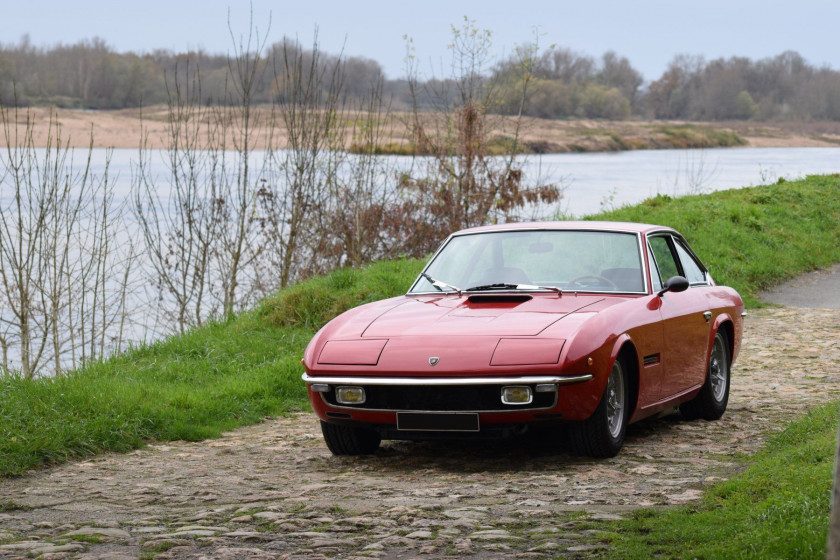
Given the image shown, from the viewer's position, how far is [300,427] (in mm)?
8477

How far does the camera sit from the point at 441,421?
600 centimetres

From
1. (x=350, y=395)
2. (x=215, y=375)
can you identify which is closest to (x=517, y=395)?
(x=350, y=395)

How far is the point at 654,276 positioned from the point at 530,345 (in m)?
1.76

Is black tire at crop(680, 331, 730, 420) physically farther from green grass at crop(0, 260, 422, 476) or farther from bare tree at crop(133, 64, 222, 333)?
bare tree at crop(133, 64, 222, 333)

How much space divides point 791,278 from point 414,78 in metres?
7.60

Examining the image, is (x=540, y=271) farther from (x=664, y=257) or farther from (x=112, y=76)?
(x=112, y=76)

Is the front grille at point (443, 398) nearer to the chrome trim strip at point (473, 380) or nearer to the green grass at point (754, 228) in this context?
the chrome trim strip at point (473, 380)

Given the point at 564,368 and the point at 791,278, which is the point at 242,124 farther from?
the point at 564,368

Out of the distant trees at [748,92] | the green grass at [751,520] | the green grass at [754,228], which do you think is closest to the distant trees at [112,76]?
the green grass at [754,228]

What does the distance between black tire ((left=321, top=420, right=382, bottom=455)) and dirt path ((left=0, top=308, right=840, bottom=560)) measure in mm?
83

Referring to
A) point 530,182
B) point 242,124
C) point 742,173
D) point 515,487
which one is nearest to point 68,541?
point 515,487

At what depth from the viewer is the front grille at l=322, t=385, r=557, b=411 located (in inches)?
233

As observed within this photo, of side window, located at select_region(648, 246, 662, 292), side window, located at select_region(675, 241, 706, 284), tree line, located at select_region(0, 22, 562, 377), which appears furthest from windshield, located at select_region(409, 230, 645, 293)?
tree line, located at select_region(0, 22, 562, 377)

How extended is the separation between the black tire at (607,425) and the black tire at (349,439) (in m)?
1.29
